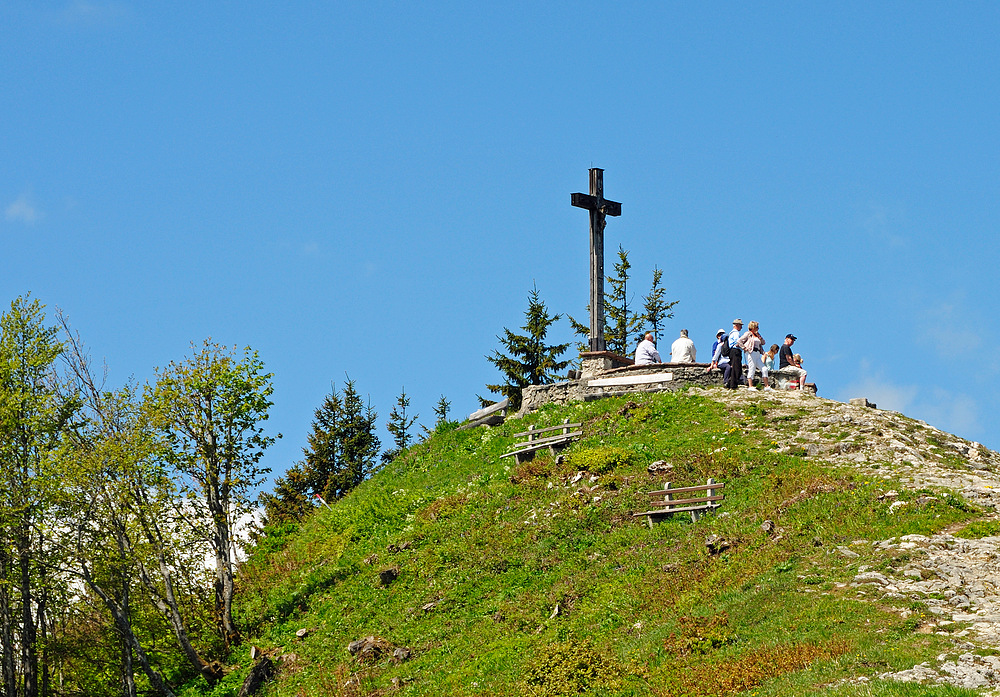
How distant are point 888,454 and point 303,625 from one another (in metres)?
15.1

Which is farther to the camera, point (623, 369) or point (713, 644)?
point (623, 369)

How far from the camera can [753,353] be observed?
3603 cm

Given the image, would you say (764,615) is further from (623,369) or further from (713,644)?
(623,369)

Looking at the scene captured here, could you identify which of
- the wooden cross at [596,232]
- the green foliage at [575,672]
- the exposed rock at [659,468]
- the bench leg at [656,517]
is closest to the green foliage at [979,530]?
the bench leg at [656,517]

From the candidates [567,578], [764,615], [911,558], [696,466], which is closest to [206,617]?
[567,578]

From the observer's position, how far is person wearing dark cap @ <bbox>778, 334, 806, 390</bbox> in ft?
118

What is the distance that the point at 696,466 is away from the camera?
3064 centimetres

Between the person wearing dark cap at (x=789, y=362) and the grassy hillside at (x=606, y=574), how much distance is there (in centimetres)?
231

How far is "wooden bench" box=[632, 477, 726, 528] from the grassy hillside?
41 cm

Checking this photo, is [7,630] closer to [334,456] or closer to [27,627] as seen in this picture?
[27,627]

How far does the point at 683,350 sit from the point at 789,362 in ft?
10.9

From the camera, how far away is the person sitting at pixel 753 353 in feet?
117

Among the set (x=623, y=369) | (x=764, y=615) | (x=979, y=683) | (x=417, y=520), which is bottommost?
(x=979, y=683)

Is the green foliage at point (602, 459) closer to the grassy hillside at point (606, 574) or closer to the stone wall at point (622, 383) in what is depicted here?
the grassy hillside at point (606, 574)
